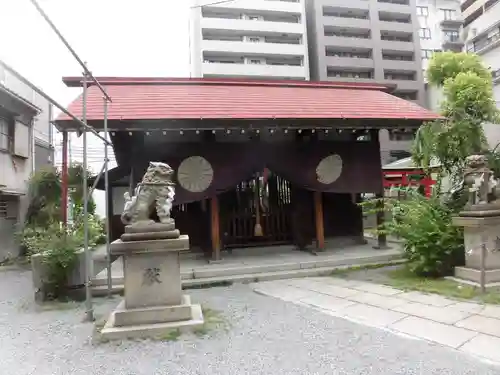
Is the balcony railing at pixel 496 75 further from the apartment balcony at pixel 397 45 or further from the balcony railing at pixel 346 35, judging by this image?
the balcony railing at pixel 346 35

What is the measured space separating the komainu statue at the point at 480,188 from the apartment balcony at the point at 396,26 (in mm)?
36124

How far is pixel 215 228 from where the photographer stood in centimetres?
838

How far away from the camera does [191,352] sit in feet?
12.1

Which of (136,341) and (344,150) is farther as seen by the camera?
(344,150)

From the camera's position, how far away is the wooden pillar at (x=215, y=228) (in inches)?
326

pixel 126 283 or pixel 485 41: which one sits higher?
pixel 485 41

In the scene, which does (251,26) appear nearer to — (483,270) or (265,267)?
(265,267)

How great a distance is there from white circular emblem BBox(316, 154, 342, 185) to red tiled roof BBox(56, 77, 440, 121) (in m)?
1.16

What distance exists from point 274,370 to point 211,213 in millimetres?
5503

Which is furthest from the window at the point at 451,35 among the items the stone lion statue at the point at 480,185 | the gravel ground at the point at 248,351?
the gravel ground at the point at 248,351

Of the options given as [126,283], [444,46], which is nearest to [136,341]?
[126,283]

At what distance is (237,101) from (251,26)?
29.1 meters

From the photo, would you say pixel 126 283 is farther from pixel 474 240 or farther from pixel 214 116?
pixel 474 240

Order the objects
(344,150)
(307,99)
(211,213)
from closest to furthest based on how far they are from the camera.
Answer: (211,213)
(344,150)
(307,99)
